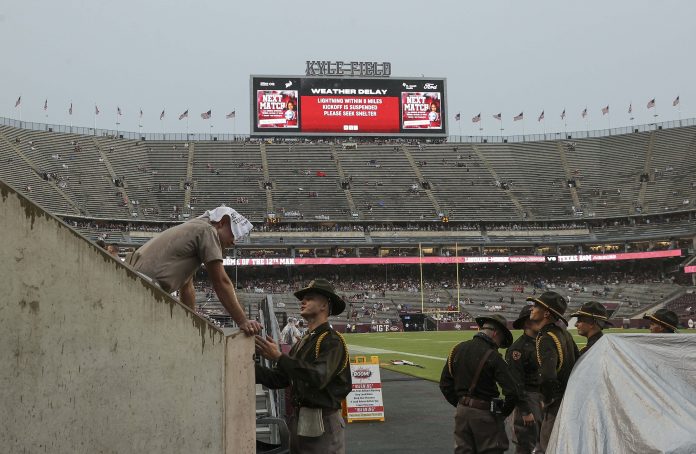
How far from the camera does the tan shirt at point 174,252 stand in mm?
4664

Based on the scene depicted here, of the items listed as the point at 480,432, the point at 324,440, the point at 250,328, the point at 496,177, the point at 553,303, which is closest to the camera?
the point at 250,328

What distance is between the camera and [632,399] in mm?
5438

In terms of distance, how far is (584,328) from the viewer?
771 centimetres

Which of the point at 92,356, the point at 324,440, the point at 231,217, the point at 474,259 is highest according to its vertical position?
the point at 231,217

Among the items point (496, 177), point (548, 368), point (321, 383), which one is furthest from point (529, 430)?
point (496, 177)

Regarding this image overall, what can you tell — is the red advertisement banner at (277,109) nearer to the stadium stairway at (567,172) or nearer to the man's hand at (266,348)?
the stadium stairway at (567,172)

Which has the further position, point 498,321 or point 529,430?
point 529,430

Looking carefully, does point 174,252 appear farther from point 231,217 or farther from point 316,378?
point 316,378

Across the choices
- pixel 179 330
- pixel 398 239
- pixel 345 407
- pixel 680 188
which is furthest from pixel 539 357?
pixel 680 188

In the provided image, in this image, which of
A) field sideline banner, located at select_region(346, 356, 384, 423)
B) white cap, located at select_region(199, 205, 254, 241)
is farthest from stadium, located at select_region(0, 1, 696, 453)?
white cap, located at select_region(199, 205, 254, 241)

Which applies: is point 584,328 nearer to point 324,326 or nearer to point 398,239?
point 324,326

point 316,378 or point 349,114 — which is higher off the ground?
point 349,114

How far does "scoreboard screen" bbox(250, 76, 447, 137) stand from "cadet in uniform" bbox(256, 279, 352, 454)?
7147cm

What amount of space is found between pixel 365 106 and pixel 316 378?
74257 millimetres
